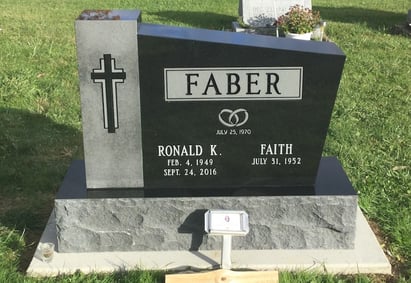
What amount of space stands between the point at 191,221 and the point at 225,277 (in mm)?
489

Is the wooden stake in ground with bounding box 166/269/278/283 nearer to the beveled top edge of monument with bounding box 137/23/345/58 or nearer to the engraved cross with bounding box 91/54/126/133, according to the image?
the engraved cross with bounding box 91/54/126/133

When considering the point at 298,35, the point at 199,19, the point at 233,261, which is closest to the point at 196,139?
the point at 233,261

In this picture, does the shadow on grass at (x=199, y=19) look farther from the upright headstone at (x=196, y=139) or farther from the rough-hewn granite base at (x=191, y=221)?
the rough-hewn granite base at (x=191, y=221)

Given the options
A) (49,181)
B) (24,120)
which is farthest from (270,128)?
(24,120)

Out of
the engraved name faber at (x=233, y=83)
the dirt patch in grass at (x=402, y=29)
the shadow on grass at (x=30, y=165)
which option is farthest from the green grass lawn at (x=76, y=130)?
the engraved name faber at (x=233, y=83)

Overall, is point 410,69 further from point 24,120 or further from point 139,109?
point 139,109

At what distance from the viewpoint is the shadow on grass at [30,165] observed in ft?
13.6

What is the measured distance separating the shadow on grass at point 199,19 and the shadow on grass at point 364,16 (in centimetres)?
230

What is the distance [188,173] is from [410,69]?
18.9ft

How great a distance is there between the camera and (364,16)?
44.3 feet

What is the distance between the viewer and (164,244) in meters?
3.67

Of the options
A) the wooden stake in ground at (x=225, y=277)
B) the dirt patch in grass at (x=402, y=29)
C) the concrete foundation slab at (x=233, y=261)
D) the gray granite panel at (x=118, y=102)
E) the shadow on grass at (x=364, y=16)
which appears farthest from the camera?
the shadow on grass at (x=364, y=16)

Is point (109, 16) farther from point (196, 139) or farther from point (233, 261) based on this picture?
point (233, 261)

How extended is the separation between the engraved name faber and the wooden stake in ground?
1.00 m
